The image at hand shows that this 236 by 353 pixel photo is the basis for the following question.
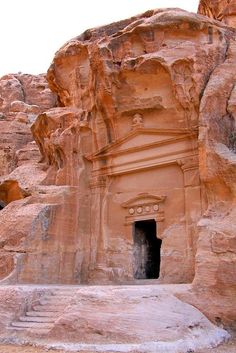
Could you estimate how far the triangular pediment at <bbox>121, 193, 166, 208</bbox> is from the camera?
12.9 m

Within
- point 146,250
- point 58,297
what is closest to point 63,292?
point 58,297

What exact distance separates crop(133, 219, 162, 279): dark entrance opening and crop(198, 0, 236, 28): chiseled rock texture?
1052 cm

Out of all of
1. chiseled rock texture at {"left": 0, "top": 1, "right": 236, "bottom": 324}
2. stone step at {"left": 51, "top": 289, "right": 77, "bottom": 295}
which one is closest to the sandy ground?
stone step at {"left": 51, "top": 289, "right": 77, "bottom": 295}

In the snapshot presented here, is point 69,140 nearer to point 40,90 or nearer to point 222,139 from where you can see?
point 222,139

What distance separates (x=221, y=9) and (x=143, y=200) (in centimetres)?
1220

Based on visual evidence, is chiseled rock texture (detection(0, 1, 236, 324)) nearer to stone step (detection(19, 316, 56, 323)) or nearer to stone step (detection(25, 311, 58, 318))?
stone step (detection(25, 311, 58, 318))

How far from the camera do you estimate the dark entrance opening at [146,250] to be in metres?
13.4

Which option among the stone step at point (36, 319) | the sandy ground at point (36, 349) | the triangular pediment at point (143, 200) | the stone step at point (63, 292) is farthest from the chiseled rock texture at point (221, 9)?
the stone step at point (36, 319)

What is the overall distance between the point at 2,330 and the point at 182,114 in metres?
7.60

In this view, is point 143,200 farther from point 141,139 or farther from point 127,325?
point 127,325

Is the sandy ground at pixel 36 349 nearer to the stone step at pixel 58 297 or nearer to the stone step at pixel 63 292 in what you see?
the stone step at pixel 58 297

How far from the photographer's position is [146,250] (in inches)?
545

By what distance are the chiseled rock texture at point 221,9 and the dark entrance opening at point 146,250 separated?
1052 cm

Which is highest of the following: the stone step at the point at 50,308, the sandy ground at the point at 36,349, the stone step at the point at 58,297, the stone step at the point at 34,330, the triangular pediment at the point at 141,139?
the triangular pediment at the point at 141,139
